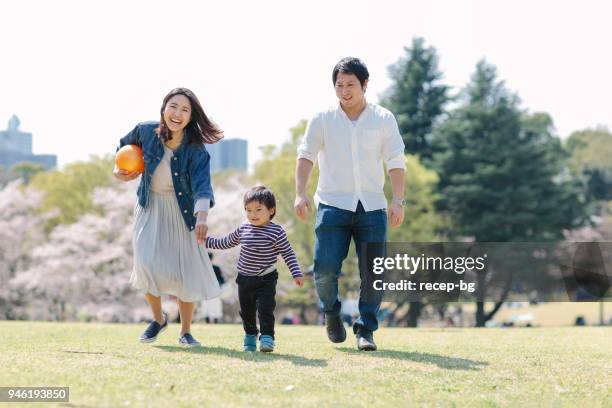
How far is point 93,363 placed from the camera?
538cm

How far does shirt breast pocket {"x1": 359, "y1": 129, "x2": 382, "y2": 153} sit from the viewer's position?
266 inches

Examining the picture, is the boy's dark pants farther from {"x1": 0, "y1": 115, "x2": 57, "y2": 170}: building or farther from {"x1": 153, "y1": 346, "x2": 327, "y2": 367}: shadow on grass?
{"x1": 0, "y1": 115, "x2": 57, "y2": 170}: building

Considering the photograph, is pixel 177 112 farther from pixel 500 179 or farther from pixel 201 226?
pixel 500 179

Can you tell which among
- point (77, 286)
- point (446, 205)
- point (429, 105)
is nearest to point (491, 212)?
point (446, 205)

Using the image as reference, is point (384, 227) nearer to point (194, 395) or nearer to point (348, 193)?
point (348, 193)

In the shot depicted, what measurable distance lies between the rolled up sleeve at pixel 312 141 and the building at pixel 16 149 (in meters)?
63.7

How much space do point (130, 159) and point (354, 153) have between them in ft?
5.96

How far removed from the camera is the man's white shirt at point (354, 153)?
22.1 ft

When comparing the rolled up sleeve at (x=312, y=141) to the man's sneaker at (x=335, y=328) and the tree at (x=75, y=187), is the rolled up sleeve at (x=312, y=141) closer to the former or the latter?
the man's sneaker at (x=335, y=328)


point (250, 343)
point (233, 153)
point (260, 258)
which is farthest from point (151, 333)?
point (233, 153)

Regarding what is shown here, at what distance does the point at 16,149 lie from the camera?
69875 mm

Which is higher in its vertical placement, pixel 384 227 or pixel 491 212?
pixel 491 212

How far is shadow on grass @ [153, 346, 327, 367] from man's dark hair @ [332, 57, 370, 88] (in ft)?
7.56

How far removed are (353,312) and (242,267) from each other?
70.5 ft
